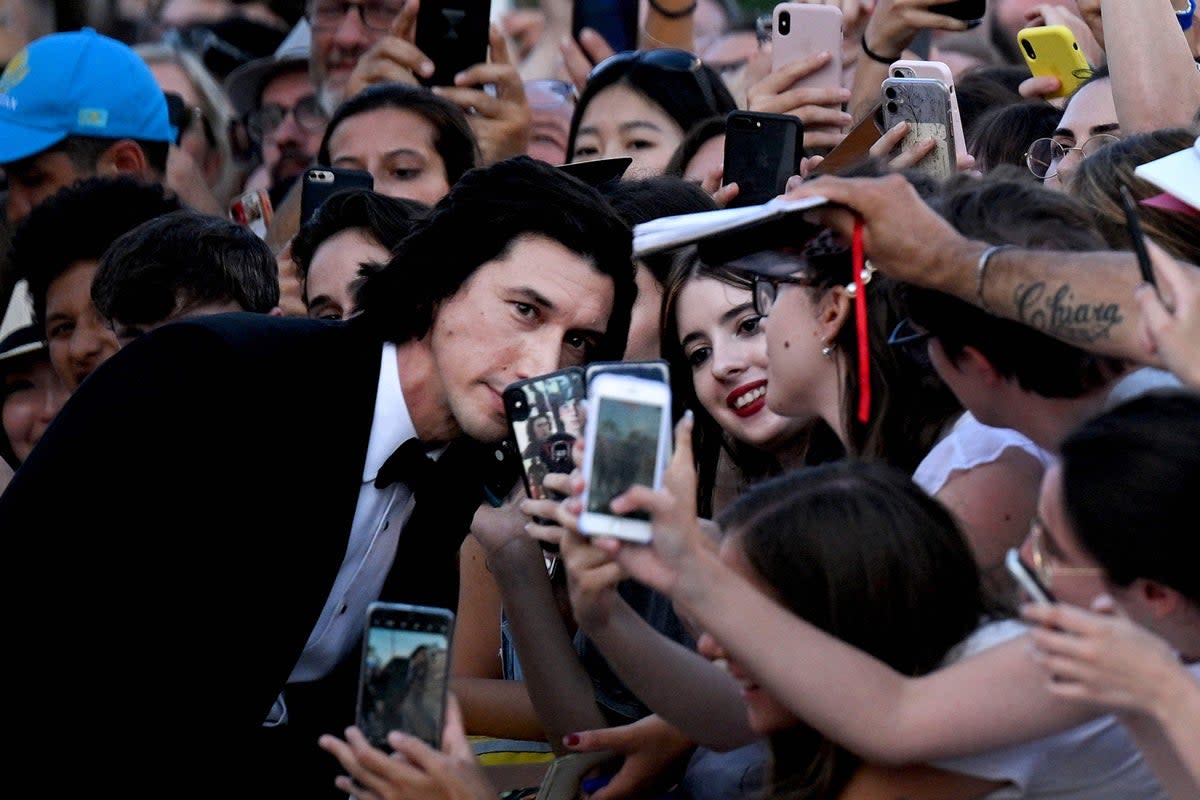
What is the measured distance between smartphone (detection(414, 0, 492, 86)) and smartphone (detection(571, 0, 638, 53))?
762 mm

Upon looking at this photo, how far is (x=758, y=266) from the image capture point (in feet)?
10.1

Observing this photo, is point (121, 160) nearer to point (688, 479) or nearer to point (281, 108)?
point (281, 108)

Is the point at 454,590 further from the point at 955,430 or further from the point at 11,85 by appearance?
the point at 11,85

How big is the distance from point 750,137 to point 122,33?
20.3ft

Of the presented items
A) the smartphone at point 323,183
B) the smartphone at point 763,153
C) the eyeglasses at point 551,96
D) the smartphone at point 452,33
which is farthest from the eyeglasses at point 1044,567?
the eyeglasses at point 551,96

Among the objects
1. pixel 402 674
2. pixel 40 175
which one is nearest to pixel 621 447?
pixel 402 674

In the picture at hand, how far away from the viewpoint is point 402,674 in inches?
114

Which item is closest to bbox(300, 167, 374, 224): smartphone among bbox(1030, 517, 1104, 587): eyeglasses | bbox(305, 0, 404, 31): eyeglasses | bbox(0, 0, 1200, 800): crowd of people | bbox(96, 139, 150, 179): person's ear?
bbox(0, 0, 1200, 800): crowd of people

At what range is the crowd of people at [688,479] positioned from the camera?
8.11ft

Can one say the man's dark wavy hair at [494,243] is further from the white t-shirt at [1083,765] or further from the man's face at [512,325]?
the white t-shirt at [1083,765]

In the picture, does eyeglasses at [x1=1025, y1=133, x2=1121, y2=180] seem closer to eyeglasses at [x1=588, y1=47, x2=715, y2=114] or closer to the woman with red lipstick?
the woman with red lipstick

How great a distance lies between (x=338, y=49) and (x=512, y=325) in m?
3.59

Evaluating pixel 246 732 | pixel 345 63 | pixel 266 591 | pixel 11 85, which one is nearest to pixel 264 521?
pixel 266 591

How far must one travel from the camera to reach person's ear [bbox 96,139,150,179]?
20.5 feet
